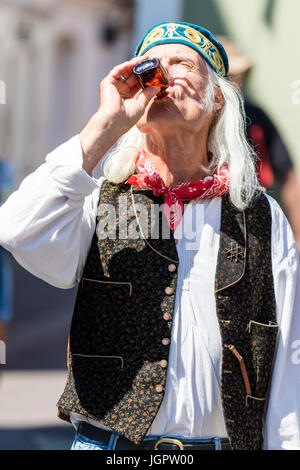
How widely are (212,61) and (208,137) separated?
0.26 m

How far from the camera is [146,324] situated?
2.34 m

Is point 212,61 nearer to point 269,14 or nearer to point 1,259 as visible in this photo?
point 1,259

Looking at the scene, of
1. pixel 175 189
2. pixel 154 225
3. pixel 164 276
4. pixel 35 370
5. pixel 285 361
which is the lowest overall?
pixel 35 370

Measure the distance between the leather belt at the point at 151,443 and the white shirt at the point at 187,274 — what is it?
0.03 m

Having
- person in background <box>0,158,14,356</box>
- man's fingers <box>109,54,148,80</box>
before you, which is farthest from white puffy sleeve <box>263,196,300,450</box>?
person in background <box>0,158,14,356</box>

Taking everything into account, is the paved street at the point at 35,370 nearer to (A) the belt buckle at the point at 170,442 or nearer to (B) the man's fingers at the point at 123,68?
(A) the belt buckle at the point at 170,442

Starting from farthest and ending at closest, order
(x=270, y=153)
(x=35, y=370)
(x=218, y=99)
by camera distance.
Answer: (x=35, y=370) < (x=270, y=153) < (x=218, y=99)

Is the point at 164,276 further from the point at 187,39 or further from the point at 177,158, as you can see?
the point at 187,39

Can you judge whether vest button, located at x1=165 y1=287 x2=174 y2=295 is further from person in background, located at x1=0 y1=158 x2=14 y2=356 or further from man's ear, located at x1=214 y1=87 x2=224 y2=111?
person in background, located at x1=0 y1=158 x2=14 y2=356

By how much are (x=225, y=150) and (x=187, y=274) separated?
0.52 meters

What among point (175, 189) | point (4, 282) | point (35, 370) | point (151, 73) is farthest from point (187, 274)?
point (35, 370)

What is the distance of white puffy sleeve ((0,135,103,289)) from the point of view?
7.27ft

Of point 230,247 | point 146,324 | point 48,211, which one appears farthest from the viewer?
point 230,247

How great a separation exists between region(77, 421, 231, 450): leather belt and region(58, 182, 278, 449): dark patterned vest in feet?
0.15
